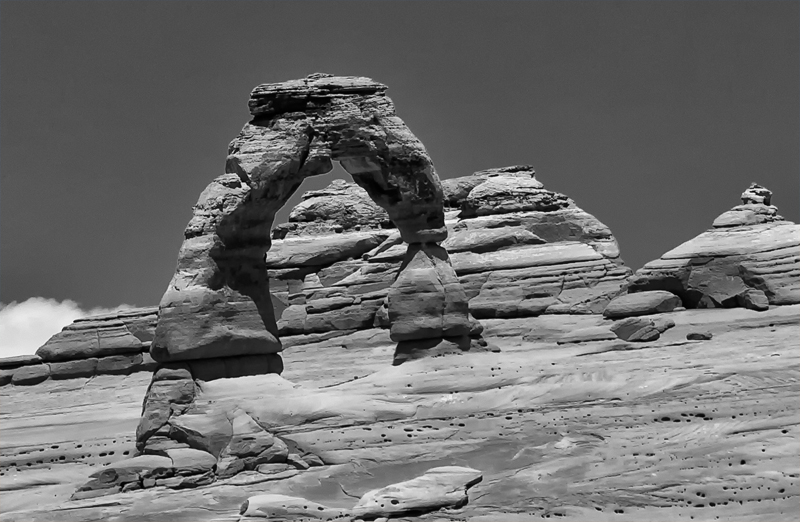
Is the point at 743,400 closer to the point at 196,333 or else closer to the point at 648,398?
the point at 648,398

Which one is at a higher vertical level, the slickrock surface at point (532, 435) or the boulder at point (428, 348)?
the boulder at point (428, 348)

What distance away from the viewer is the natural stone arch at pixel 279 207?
27469 mm

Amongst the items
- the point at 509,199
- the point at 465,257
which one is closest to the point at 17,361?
the point at 465,257

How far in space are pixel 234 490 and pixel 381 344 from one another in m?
8.33

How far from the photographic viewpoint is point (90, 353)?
3553 centimetres

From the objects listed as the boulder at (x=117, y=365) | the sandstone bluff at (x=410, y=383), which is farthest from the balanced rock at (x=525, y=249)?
the boulder at (x=117, y=365)

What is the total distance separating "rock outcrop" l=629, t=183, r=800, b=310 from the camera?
2809 cm

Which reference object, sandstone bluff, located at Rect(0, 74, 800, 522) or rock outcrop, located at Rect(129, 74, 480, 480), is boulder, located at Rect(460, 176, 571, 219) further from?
rock outcrop, located at Rect(129, 74, 480, 480)

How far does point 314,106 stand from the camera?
94.2 feet

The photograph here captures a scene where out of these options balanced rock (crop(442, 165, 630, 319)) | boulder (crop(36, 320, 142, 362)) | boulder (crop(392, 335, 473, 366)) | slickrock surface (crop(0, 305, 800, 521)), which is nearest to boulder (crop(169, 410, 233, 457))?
slickrock surface (crop(0, 305, 800, 521))

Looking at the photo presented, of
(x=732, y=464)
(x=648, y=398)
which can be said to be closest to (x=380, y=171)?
(x=648, y=398)

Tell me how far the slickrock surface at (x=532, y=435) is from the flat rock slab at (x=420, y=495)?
0.92 feet

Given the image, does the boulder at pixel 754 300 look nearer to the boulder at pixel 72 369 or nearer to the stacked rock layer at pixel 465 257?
the stacked rock layer at pixel 465 257

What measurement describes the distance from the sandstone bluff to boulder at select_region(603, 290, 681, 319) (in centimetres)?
4
